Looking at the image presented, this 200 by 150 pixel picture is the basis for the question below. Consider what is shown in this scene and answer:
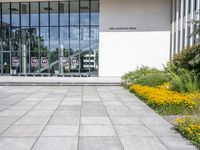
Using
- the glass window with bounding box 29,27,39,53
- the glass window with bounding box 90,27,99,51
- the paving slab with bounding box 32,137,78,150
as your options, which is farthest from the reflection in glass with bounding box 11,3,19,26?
the paving slab with bounding box 32,137,78,150

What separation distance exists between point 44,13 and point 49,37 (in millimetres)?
2404

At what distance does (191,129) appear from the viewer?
676 cm

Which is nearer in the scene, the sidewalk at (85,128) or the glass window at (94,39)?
the sidewalk at (85,128)

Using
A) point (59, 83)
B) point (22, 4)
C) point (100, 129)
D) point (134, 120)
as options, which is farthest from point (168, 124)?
point (22, 4)

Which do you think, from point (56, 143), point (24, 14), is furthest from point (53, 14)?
point (56, 143)

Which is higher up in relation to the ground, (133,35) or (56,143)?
(133,35)

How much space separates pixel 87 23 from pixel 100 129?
77.4 ft

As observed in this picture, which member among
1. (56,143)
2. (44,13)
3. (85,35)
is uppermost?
(44,13)

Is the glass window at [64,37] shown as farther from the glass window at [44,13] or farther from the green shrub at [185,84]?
the green shrub at [185,84]

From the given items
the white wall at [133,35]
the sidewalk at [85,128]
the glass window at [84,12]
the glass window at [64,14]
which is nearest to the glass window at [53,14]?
the glass window at [64,14]

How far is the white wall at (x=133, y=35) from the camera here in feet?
93.5

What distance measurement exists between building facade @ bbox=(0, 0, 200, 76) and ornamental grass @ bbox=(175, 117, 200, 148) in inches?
802

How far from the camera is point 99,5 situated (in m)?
29.4

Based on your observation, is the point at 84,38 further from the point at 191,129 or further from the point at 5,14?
the point at 191,129
